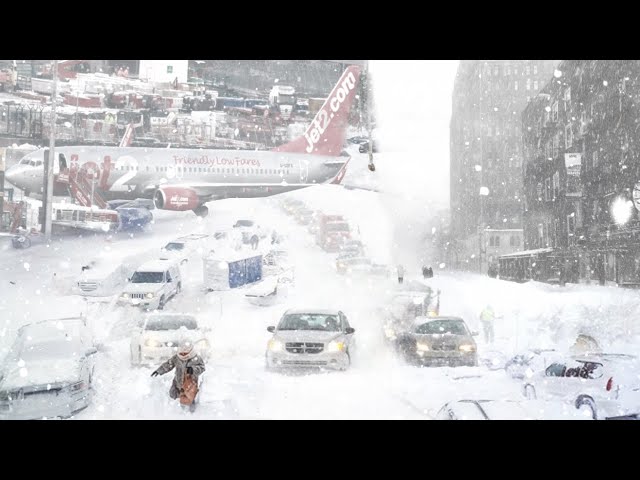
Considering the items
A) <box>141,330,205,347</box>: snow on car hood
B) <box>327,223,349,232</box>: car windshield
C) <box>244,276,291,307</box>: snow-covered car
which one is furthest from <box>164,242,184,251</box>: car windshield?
<box>327,223,349,232</box>: car windshield

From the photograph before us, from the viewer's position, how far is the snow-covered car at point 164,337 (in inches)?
271

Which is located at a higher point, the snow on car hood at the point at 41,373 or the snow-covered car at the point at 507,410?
the snow on car hood at the point at 41,373

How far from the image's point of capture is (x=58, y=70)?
301 inches

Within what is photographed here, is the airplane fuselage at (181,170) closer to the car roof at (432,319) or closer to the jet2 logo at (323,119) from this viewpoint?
the jet2 logo at (323,119)

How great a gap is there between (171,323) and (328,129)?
3192 millimetres

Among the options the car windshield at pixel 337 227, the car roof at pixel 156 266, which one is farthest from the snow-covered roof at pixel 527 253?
the car roof at pixel 156 266

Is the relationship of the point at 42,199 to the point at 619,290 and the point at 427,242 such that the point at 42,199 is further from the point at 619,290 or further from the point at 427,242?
the point at 619,290

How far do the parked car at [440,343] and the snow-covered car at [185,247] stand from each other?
8.93ft

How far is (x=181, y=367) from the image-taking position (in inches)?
247

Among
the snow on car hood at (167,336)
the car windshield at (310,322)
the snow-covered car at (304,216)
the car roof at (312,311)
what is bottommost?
the snow on car hood at (167,336)

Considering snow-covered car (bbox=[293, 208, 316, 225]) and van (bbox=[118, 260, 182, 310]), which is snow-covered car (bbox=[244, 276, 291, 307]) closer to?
snow-covered car (bbox=[293, 208, 316, 225])

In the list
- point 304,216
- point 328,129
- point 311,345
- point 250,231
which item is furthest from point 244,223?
point 311,345

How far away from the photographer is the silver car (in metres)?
6.79
